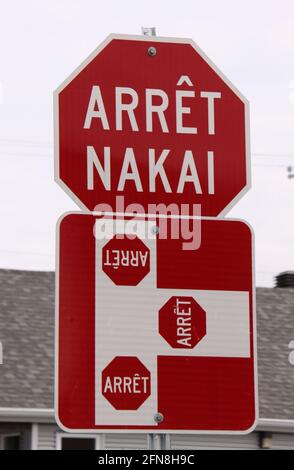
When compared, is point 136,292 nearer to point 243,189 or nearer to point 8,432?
point 243,189

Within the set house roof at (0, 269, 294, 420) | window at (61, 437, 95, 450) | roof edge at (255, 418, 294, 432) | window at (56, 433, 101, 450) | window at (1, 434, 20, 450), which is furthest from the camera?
roof edge at (255, 418, 294, 432)

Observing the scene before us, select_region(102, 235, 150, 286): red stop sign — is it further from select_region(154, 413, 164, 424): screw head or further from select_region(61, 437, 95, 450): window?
select_region(61, 437, 95, 450): window

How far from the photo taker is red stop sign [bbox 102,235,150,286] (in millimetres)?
3105

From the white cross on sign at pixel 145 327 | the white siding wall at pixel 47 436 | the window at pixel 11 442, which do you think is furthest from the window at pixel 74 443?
the white cross on sign at pixel 145 327

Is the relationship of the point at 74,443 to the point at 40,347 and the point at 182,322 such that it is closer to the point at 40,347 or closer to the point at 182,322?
the point at 40,347

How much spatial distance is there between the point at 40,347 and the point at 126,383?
2023 cm

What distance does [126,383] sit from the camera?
10.1 feet

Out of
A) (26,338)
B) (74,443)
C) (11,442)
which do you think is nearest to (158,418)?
(11,442)

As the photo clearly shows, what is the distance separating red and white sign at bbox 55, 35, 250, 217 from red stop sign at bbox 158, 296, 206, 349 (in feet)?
0.86

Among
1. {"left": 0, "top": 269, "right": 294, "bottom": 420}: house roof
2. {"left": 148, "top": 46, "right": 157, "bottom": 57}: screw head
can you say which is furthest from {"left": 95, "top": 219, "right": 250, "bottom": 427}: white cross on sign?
{"left": 0, "top": 269, "right": 294, "bottom": 420}: house roof

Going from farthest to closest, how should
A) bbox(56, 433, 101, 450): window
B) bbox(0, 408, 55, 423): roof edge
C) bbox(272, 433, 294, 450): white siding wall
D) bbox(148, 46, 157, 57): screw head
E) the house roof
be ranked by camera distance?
bbox(272, 433, 294, 450): white siding wall
the house roof
bbox(56, 433, 101, 450): window
bbox(0, 408, 55, 423): roof edge
bbox(148, 46, 157, 57): screw head

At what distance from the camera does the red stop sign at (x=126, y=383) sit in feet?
10.0

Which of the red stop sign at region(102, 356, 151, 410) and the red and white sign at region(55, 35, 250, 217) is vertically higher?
the red and white sign at region(55, 35, 250, 217)

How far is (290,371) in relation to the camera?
81.3ft
